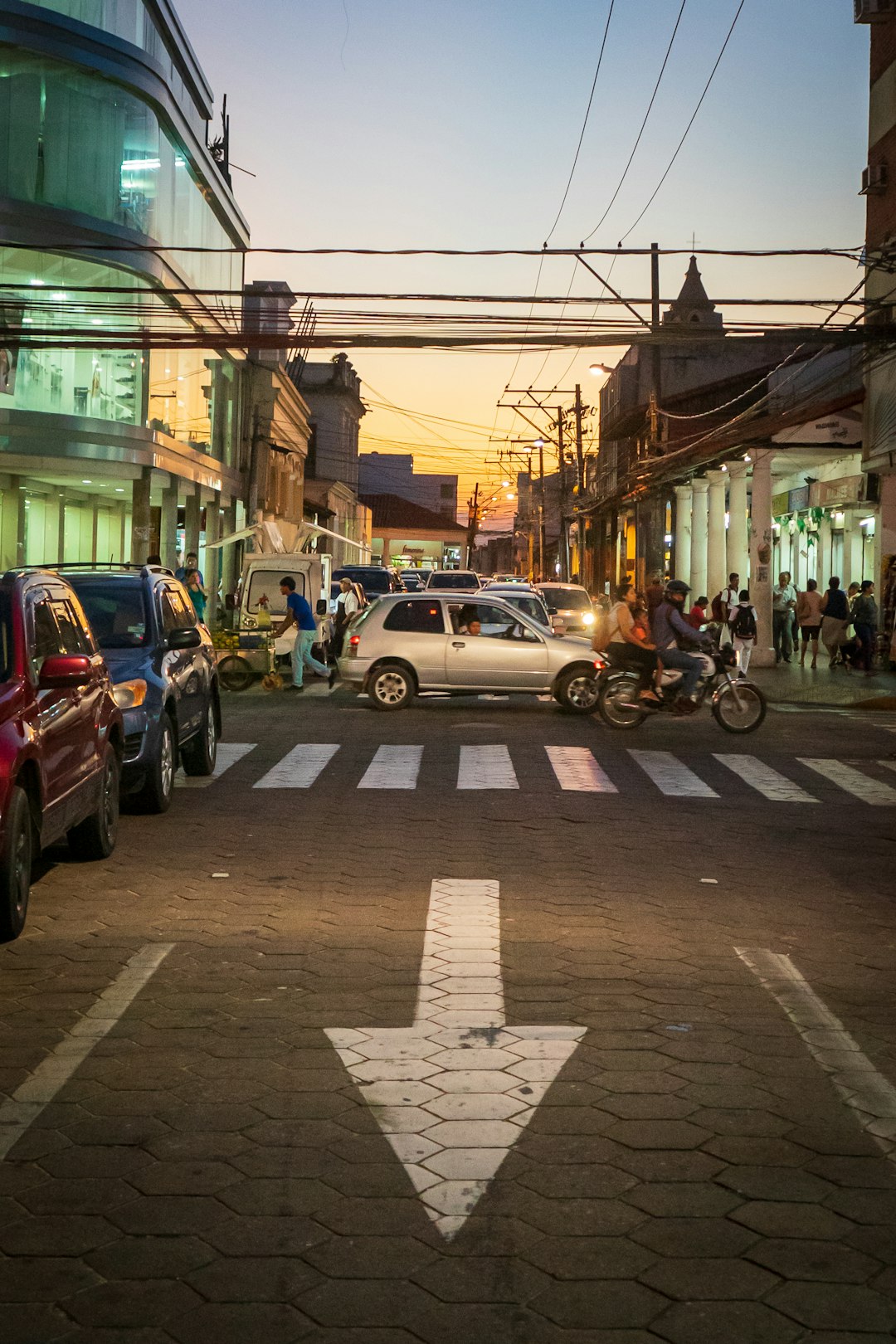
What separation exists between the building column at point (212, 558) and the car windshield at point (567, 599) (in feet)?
41.9

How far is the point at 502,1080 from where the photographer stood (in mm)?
5453

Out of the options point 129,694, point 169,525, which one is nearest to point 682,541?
point 169,525

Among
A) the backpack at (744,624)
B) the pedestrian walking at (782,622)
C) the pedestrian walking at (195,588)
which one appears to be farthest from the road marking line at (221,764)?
the pedestrian walking at (782,622)

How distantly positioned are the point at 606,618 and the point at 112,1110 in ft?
52.5

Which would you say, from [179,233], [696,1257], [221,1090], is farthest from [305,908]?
[179,233]

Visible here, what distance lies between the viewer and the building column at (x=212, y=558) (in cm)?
4422

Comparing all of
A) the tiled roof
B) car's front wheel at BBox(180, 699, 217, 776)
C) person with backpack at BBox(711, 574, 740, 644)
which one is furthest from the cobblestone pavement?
the tiled roof

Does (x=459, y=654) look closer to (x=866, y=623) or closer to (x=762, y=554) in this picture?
(x=866, y=623)

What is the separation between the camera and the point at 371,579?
4284 centimetres

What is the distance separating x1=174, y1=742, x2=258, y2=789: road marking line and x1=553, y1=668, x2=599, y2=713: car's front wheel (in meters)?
5.33

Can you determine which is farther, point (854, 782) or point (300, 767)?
point (300, 767)

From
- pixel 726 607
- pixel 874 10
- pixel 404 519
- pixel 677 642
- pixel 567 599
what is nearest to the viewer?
pixel 677 642

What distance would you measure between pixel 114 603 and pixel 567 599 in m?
21.1

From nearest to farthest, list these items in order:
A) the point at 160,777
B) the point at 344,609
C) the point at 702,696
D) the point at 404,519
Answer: the point at 160,777, the point at 702,696, the point at 344,609, the point at 404,519
